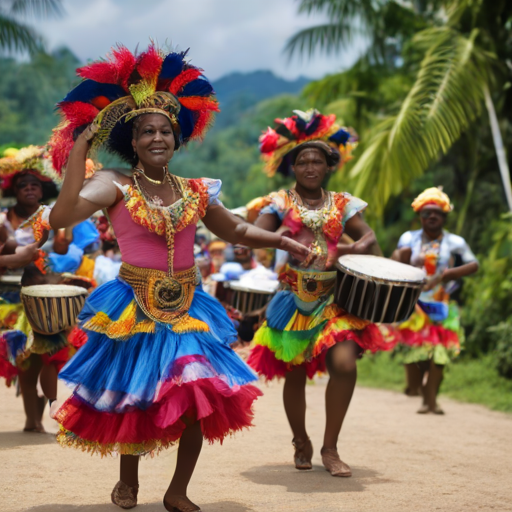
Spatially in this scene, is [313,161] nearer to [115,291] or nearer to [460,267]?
[115,291]

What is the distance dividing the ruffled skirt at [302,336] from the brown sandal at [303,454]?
523 millimetres

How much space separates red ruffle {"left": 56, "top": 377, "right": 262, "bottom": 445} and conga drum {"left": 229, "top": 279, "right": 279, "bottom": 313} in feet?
18.4

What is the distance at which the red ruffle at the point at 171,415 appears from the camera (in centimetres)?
452

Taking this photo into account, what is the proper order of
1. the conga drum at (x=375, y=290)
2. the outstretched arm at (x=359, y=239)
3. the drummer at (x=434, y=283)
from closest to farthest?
1. the conga drum at (x=375, y=290)
2. the outstretched arm at (x=359, y=239)
3. the drummer at (x=434, y=283)

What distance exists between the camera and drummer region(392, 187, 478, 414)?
30.7 ft

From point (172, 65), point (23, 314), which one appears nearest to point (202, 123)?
point (172, 65)

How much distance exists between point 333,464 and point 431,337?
411 centimetres

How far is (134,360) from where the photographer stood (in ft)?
15.6

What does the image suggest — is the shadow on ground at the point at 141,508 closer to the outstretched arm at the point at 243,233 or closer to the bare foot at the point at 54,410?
the bare foot at the point at 54,410

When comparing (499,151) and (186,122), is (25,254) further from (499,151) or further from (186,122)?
(499,151)

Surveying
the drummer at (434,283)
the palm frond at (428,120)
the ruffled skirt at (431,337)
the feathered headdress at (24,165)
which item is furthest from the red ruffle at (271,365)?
the palm frond at (428,120)

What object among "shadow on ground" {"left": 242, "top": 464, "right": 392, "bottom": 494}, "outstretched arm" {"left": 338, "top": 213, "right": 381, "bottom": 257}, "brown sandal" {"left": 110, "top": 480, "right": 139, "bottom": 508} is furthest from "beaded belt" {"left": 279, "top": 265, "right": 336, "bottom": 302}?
"brown sandal" {"left": 110, "top": 480, "right": 139, "bottom": 508}

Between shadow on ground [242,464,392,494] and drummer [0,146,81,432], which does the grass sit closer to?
shadow on ground [242,464,392,494]

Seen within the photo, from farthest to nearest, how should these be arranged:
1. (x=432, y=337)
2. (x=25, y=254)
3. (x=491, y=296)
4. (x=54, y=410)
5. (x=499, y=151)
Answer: (x=499, y=151), (x=491, y=296), (x=432, y=337), (x=25, y=254), (x=54, y=410)
